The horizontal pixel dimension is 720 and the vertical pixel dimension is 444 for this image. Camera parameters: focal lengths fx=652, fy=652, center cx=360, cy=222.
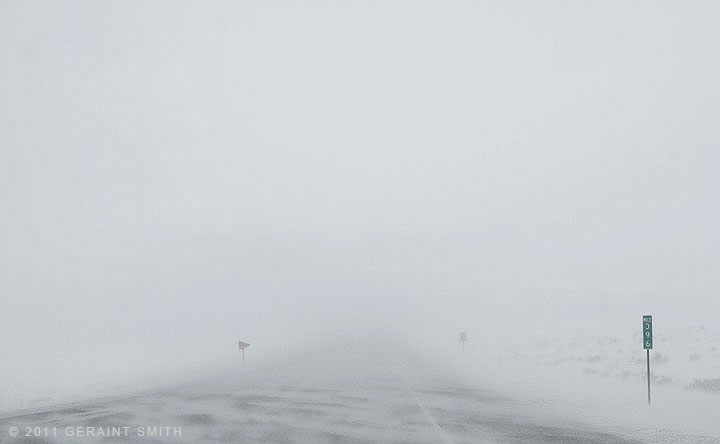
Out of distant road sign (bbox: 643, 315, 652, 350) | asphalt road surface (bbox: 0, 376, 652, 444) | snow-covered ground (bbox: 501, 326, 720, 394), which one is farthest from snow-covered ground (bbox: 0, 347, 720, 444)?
snow-covered ground (bbox: 501, 326, 720, 394)

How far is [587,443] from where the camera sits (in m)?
13.4

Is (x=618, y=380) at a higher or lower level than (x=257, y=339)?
higher

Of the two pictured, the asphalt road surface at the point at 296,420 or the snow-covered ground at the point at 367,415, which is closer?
the asphalt road surface at the point at 296,420

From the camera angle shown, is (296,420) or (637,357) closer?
(296,420)

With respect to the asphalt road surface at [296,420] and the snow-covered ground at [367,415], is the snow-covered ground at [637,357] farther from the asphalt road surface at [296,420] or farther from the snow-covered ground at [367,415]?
the asphalt road surface at [296,420]

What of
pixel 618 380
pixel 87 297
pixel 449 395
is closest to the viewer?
pixel 449 395

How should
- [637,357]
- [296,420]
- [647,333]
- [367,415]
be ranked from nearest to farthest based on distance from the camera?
[296,420] < [367,415] < [647,333] < [637,357]

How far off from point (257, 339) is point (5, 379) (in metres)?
47.2

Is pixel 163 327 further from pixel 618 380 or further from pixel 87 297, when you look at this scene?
pixel 618 380

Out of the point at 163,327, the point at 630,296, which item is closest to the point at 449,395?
the point at 163,327

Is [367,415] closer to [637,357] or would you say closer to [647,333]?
[647,333]

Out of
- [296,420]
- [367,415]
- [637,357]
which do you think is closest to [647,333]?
[367,415]

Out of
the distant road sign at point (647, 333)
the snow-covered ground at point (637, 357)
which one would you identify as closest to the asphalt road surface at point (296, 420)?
the distant road sign at point (647, 333)

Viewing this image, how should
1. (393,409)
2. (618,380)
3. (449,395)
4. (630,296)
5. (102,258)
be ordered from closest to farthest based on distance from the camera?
(393,409) < (449,395) < (618,380) < (630,296) < (102,258)
